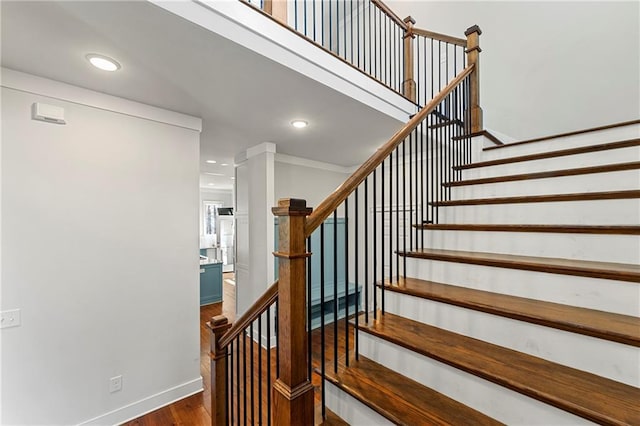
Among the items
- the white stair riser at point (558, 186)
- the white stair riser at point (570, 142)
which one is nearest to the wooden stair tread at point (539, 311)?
the white stair riser at point (558, 186)

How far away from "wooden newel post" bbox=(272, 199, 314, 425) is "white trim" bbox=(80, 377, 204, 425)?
73.4 inches

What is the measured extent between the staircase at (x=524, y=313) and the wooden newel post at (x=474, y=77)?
0.89m

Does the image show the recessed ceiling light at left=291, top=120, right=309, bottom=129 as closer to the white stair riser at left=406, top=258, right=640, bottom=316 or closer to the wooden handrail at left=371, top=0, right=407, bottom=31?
the wooden handrail at left=371, top=0, right=407, bottom=31

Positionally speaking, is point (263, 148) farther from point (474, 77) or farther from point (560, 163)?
point (560, 163)

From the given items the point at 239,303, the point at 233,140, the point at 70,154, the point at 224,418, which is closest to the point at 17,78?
the point at 70,154

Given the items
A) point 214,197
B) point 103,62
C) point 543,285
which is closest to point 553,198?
point 543,285

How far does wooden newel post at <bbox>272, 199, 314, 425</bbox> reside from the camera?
104 cm

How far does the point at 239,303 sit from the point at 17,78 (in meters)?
3.18

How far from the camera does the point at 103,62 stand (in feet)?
5.60

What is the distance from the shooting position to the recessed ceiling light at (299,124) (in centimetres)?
272

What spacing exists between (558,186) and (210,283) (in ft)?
A: 17.8

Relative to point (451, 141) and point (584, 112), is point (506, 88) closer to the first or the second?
point (584, 112)

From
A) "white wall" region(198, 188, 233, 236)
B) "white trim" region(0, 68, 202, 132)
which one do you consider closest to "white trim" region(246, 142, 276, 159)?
"white trim" region(0, 68, 202, 132)

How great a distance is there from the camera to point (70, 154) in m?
2.01
